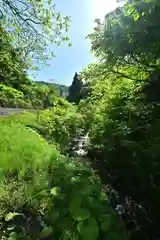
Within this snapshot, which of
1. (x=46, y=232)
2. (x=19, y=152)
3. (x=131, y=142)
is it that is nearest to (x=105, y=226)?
(x=46, y=232)

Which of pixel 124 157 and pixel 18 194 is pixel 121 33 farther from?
pixel 18 194

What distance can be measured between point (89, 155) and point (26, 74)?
621cm

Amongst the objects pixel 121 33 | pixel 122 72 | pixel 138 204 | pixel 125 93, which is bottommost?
pixel 138 204

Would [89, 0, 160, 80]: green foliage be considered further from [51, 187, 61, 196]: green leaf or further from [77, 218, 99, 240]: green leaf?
[77, 218, 99, 240]: green leaf

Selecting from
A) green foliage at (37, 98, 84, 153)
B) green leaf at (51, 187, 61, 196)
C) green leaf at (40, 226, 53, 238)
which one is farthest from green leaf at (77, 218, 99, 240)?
green foliage at (37, 98, 84, 153)

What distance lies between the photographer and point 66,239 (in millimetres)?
2555

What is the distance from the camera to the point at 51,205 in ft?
9.61

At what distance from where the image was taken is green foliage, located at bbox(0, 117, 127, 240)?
2598 millimetres

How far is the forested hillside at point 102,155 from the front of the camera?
109 inches

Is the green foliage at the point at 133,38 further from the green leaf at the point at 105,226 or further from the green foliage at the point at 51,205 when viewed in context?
the green leaf at the point at 105,226

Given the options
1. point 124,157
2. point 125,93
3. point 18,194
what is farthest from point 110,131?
point 18,194

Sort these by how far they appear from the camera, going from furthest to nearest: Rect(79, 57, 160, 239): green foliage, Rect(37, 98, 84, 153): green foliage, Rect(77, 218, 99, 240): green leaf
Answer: Rect(37, 98, 84, 153): green foliage < Rect(79, 57, 160, 239): green foliage < Rect(77, 218, 99, 240): green leaf

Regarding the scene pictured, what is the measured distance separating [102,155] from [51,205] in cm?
381

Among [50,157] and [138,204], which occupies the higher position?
[50,157]
